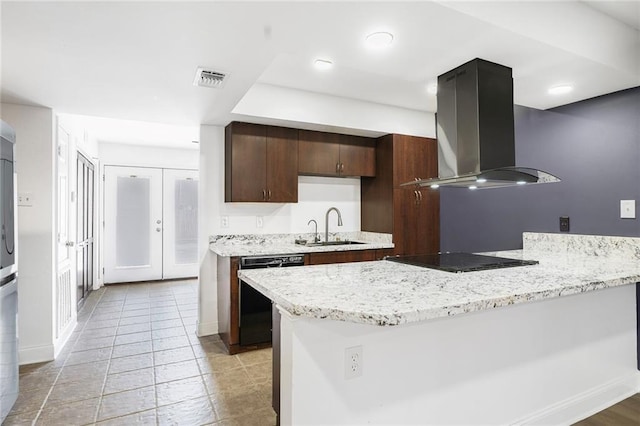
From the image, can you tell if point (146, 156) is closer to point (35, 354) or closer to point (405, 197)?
point (35, 354)

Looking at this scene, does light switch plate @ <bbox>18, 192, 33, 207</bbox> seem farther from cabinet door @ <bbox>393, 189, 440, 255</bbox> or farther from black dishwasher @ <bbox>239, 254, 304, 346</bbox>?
cabinet door @ <bbox>393, 189, 440, 255</bbox>

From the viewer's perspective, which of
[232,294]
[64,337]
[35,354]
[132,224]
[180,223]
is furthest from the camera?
[180,223]

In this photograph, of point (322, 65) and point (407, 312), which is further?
point (322, 65)

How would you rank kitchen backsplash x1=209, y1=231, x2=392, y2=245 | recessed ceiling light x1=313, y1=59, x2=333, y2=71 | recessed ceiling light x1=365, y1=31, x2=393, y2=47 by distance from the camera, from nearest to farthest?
1. recessed ceiling light x1=365, y1=31, x2=393, y2=47
2. recessed ceiling light x1=313, y1=59, x2=333, y2=71
3. kitchen backsplash x1=209, y1=231, x2=392, y2=245

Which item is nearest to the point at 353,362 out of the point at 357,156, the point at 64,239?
the point at 357,156

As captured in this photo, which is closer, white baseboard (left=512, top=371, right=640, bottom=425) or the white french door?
white baseboard (left=512, top=371, right=640, bottom=425)

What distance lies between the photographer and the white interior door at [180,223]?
19.9 feet

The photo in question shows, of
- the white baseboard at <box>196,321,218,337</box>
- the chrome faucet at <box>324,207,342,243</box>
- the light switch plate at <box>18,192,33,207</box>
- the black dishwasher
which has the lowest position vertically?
the white baseboard at <box>196,321,218,337</box>

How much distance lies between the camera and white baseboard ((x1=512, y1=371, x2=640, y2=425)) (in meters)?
1.93

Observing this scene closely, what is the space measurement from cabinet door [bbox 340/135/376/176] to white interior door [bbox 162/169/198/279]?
3.45m

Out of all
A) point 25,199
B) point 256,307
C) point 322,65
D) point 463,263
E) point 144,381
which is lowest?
point 144,381

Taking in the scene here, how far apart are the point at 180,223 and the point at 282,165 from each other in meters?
3.39

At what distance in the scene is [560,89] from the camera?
2.54 m

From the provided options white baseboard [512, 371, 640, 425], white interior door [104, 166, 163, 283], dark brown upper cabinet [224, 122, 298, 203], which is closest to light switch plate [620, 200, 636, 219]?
white baseboard [512, 371, 640, 425]
